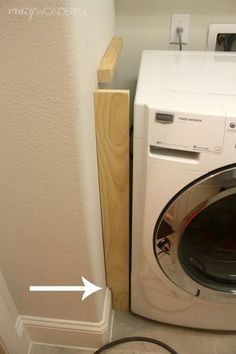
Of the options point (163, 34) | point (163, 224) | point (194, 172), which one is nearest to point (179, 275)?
point (163, 224)

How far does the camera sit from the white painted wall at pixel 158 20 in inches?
38.2

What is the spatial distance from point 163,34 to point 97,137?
0.54 metres

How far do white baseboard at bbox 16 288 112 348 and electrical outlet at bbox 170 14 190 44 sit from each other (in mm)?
959

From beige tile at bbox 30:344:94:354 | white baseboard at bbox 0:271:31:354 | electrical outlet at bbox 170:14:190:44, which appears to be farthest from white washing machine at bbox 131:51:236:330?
white baseboard at bbox 0:271:31:354

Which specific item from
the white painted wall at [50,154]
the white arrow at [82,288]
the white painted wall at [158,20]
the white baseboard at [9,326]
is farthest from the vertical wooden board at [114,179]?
the white painted wall at [158,20]

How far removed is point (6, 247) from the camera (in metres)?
0.81

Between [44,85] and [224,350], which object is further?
[224,350]

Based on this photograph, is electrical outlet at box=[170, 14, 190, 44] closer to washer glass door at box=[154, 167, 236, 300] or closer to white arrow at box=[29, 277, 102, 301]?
washer glass door at box=[154, 167, 236, 300]

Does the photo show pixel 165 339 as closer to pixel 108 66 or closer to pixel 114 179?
pixel 114 179

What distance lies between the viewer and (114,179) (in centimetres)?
81

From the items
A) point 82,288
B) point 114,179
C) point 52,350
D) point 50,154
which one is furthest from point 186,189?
point 52,350

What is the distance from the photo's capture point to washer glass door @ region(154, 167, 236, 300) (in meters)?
0.67

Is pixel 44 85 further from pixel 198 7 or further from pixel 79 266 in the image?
pixel 198 7

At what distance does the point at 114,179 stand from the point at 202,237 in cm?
30
